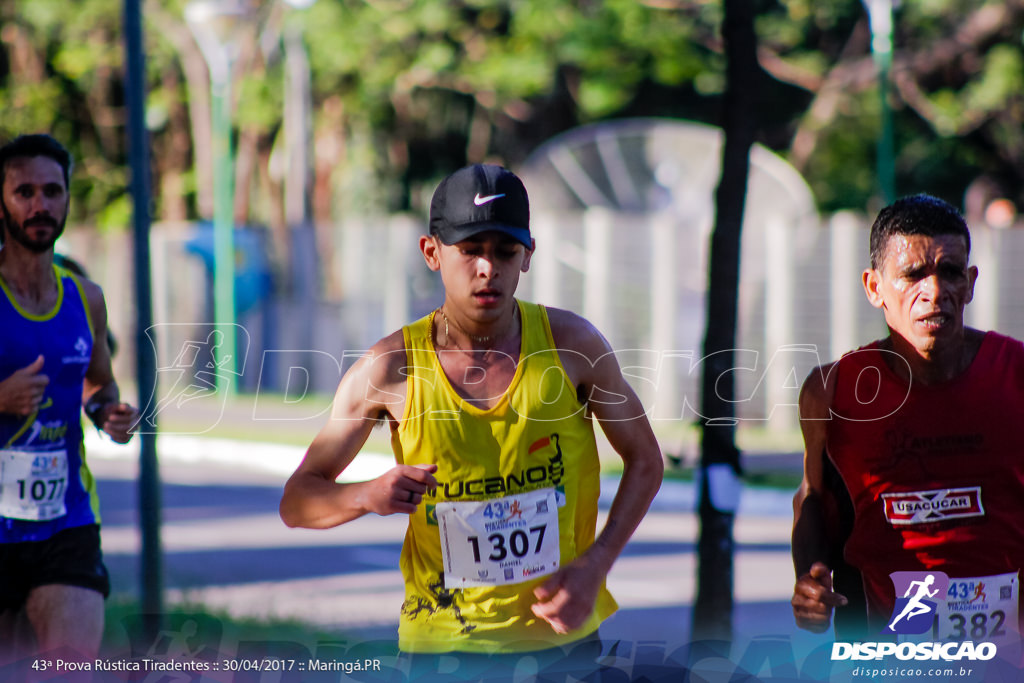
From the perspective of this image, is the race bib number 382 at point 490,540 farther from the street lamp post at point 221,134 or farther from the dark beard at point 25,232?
the street lamp post at point 221,134

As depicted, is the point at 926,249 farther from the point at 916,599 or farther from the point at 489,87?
the point at 489,87

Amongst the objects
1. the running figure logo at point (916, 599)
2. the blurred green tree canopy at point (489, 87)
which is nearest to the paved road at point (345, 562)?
the running figure logo at point (916, 599)

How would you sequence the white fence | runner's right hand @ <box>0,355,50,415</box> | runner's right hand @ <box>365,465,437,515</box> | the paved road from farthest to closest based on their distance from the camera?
1. the white fence
2. the paved road
3. runner's right hand @ <box>0,355,50,415</box>
4. runner's right hand @ <box>365,465,437,515</box>

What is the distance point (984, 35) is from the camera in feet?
66.6

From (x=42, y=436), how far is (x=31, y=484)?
6.5 inches

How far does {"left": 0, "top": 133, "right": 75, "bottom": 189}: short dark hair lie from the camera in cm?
427

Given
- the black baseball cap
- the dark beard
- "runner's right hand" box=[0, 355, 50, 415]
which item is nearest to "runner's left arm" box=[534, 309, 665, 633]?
the black baseball cap

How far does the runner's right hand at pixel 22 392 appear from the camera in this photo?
13.3 ft

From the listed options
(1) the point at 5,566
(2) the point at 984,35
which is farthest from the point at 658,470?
(2) the point at 984,35

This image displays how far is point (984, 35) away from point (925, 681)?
1920 centimetres

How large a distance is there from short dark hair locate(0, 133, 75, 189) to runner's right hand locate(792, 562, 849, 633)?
2746 mm

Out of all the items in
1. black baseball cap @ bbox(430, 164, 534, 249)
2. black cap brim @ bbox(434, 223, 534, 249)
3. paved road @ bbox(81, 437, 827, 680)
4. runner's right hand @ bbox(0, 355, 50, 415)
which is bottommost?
paved road @ bbox(81, 437, 827, 680)

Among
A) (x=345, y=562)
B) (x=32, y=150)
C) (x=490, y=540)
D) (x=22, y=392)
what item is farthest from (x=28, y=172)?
(x=345, y=562)

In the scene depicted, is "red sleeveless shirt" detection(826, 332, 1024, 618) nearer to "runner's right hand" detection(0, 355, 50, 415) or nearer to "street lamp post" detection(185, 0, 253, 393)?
"runner's right hand" detection(0, 355, 50, 415)
